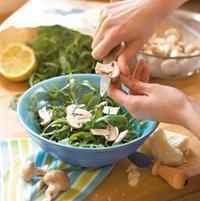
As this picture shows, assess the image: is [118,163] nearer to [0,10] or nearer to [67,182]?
[67,182]

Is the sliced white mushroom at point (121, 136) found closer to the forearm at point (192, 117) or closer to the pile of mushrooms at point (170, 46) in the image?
the forearm at point (192, 117)

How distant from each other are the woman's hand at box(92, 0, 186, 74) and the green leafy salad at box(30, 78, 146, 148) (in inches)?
4.1

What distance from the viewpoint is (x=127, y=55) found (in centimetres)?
93

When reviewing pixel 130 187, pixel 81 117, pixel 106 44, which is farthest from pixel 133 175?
pixel 106 44

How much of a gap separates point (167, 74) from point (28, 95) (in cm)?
35

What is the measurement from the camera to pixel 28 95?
3.34ft

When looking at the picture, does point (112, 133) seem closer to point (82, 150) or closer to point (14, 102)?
point (82, 150)

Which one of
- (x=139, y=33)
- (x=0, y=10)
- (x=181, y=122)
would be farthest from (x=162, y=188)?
(x=0, y=10)

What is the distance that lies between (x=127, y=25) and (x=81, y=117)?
179mm

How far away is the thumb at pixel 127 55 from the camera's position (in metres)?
0.92

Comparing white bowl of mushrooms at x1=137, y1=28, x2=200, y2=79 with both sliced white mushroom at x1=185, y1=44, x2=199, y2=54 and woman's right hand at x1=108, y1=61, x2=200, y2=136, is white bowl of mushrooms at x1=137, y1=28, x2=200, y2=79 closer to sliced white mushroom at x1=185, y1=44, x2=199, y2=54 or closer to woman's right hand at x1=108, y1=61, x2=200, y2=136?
sliced white mushroom at x1=185, y1=44, x2=199, y2=54

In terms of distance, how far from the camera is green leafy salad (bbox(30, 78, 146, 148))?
0.95m

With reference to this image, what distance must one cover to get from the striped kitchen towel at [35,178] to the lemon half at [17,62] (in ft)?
0.75

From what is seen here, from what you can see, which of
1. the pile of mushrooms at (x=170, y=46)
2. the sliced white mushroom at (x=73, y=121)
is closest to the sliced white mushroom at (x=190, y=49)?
the pile of mushrooms at (x=170, y=46)
